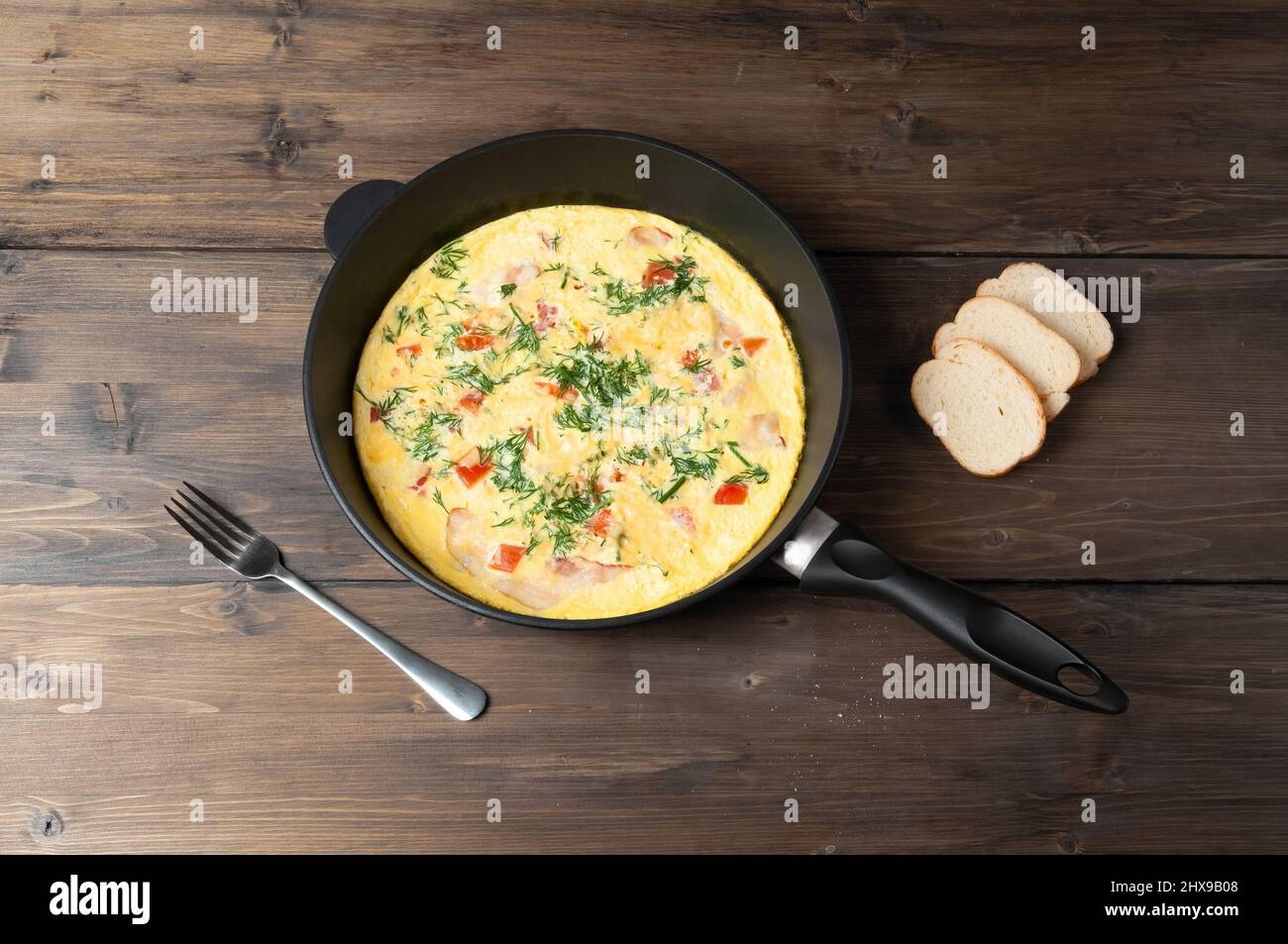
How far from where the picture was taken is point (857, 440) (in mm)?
3170

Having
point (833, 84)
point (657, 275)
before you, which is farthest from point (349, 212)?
point (833, 84)

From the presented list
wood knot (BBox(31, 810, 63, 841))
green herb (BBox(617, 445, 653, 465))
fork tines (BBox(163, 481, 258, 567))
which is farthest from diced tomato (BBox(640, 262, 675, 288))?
wood knot (BBox(31, 810, 63, 841))

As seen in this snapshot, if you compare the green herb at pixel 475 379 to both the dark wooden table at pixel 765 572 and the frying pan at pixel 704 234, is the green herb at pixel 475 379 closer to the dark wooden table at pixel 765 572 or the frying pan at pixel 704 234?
the frying pan at pixel 704 234

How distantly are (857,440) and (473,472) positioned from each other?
47.4 inches

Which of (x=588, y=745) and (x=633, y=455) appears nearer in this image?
(x=633, y=455)

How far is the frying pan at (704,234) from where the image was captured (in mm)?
2637

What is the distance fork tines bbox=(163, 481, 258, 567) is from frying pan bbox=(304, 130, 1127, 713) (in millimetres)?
448

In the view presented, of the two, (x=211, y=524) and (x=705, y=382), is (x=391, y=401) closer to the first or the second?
(x=211, y=524)

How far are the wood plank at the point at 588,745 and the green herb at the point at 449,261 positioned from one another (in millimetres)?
993

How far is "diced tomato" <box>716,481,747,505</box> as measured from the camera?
289 centimetres

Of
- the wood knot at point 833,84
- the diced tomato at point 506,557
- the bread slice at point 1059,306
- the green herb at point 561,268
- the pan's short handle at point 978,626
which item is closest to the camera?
the pan's short handle at point 978,626

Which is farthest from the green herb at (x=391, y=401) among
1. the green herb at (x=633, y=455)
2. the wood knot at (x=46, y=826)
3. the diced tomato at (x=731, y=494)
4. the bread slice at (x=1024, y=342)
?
the bread slice at (x=1024, y=342)

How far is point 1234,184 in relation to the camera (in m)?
3.38

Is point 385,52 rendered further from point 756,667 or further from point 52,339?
point 756,667
